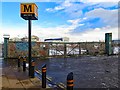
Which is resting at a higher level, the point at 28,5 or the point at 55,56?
the point at 28,5

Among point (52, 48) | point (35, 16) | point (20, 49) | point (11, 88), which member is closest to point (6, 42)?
point (20, 49)

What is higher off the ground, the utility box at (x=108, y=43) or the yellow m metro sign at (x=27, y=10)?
the yellow m metro sign at (x=27, y=10)

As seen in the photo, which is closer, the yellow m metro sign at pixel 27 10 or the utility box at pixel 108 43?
the yellow m metro sign at pixel 27 10

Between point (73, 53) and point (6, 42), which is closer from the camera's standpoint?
point (6, 42)

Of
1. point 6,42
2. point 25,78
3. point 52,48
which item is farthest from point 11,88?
point 52,48

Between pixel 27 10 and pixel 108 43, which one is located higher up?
pixel 27 10

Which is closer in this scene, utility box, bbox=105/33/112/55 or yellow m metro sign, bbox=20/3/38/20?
yellow m metro sign, bbox=20/3/38/20

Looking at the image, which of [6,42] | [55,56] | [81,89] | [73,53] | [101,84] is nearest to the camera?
[81,89]

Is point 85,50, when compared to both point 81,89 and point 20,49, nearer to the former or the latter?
point 20,49

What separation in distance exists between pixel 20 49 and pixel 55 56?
394 cm

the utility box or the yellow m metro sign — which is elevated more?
the yellow m metro sign

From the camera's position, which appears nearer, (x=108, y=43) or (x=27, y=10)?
(x=27, y=10)

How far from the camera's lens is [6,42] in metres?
25.0

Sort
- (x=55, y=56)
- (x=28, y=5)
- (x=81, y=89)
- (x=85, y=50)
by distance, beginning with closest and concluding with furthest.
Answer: (x=81, y=89), (x=28, y=5), (x=55, y=56), (x=85, y=50)
